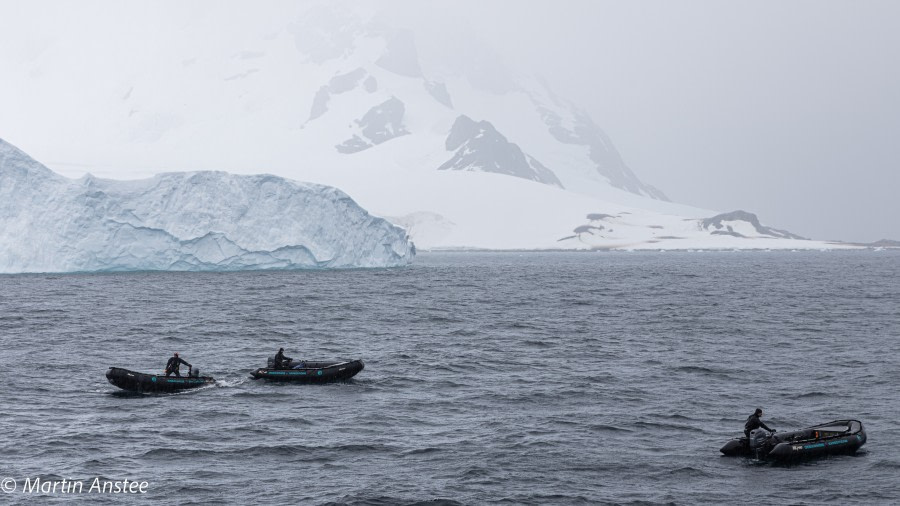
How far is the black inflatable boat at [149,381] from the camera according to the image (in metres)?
30.8

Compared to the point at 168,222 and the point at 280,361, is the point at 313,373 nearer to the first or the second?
the point at 280,361

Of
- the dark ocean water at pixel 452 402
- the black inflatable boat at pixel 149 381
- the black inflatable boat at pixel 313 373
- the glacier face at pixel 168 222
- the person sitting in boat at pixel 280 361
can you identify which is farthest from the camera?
the glacier face at pixel 168 222

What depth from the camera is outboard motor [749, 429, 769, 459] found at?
23312 millimetres

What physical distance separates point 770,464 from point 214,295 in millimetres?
49623

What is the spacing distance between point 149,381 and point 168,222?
48.1m

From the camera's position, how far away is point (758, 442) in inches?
921

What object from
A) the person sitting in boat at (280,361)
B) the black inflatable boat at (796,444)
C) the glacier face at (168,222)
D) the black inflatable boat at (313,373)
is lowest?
the black inflatable boat at (796,444)

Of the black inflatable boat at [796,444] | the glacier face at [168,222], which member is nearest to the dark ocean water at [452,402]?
the black inflatable boat at [796,444]

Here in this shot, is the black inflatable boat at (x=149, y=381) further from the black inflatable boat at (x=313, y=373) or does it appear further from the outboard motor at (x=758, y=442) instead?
the outboard motor at (x=758, y=442)

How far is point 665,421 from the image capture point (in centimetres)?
2712

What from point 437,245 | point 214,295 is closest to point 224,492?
point 214,295

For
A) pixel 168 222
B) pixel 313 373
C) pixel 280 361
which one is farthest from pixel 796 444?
pixel 168 222

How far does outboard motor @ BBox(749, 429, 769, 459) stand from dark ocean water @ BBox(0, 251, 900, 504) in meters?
0.40

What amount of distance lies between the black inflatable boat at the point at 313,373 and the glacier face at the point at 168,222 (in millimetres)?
46053
